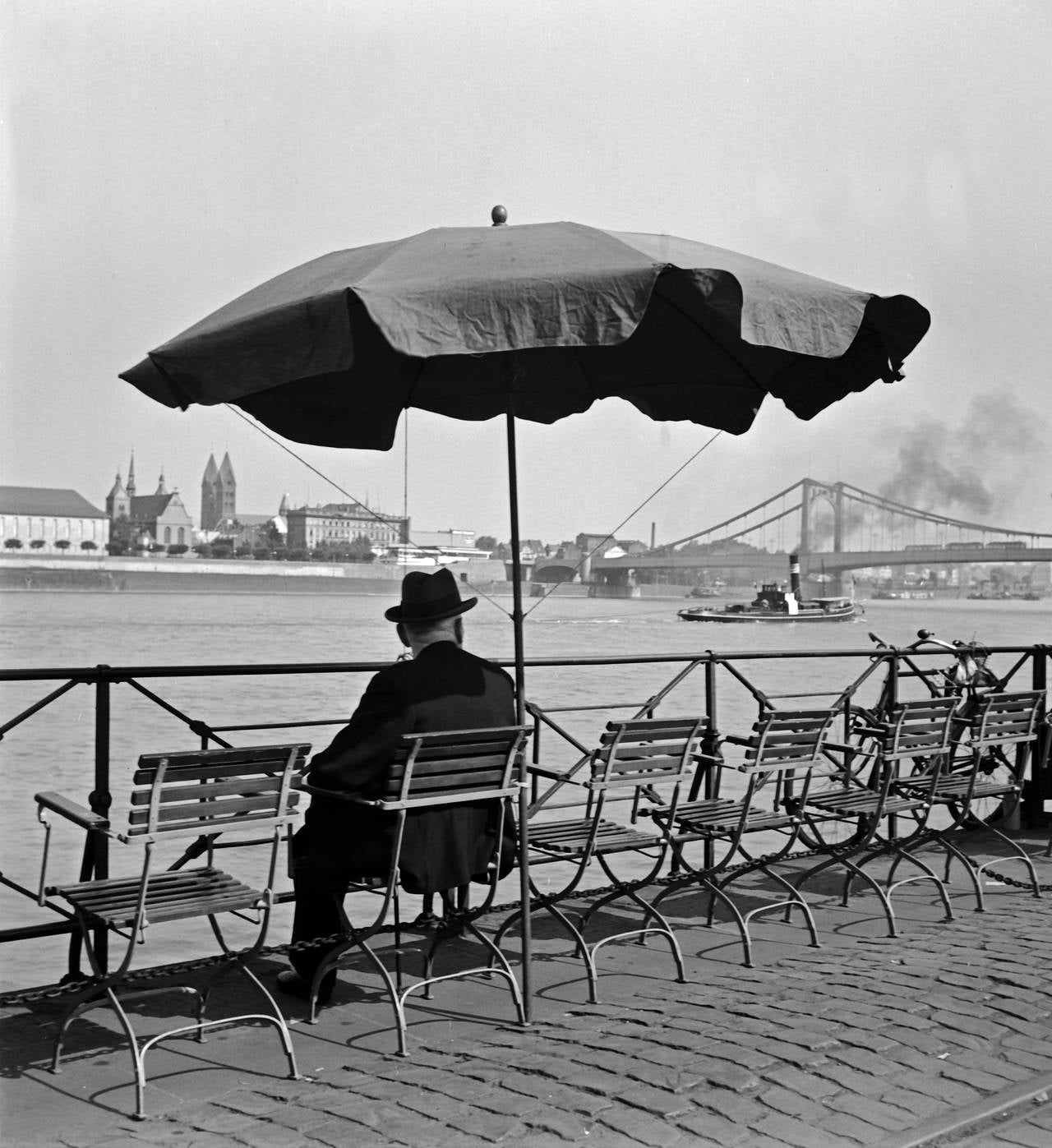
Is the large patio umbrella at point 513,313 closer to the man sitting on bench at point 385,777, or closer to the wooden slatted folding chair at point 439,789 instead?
the man sitting on bench at point 385,777

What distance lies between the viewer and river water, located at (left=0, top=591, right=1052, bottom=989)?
16516 mm

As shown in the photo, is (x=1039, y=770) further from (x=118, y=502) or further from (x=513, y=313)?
(x=118, y=502)

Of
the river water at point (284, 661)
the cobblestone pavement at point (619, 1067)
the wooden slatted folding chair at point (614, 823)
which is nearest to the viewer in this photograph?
the cobblestone pavement at point (619, 1067)

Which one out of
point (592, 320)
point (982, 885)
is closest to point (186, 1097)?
point (592, 320)

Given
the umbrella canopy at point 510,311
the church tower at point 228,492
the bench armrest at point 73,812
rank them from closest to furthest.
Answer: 1. the umbrella canopy at point 510,311
2. the bench armrest at point 73,812
3. the church tower at point 228,492

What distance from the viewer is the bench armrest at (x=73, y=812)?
3240 millimetres

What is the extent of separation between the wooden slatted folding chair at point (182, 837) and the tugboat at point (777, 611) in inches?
2527

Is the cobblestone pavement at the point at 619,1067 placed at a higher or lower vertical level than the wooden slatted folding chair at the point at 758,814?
lower

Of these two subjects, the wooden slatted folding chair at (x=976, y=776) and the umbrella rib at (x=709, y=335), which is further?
the wooden slatted folding chair at (x=976, y=776)

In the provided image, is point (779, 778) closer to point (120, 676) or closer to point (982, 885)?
point (982, 885)

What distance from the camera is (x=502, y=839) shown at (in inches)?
147

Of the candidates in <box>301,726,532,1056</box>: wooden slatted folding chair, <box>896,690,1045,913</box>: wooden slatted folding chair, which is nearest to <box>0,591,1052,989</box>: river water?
<box>301,726,532,1056</box>: wooden slatted folding chair

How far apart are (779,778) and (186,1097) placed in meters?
2.75

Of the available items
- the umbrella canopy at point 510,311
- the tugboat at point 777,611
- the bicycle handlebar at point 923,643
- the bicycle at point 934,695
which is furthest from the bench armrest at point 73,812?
the tugboat at point 777,611
